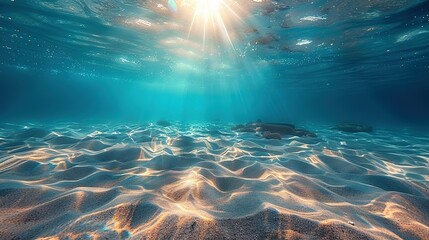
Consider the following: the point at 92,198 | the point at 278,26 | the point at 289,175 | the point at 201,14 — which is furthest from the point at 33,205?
the point at 278,26

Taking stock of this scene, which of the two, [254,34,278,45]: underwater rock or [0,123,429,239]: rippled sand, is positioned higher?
[254,34,278,45]: underwater rock

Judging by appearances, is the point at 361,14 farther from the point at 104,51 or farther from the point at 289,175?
the point at 104,51

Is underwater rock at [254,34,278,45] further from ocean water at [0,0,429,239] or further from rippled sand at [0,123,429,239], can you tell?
rippled sand at [0,123,429,239]

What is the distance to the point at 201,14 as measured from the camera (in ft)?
42.5

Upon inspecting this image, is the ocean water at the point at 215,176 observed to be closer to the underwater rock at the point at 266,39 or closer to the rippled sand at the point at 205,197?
the rippled sand at the point at 205,197

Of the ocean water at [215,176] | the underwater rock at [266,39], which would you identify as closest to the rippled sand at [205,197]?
the ocean water at [215,176]

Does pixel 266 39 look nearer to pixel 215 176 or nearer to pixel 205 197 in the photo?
pixel 215 176

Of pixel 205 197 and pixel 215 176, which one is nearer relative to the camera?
pixel 205 197

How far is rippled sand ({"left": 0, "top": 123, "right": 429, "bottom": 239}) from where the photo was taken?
2.62m

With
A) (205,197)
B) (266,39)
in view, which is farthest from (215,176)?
(266,39)

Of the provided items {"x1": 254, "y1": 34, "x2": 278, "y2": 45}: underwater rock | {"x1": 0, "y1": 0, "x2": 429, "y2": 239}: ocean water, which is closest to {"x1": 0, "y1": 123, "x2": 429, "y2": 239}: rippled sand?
{"x1": 0, "y1": 0, "x2": 429, "y2": 239}: ocean water

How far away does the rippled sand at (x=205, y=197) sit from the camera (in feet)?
8.61

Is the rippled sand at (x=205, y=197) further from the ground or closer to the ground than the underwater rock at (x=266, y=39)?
closer to the ground

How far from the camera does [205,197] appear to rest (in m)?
3.71
